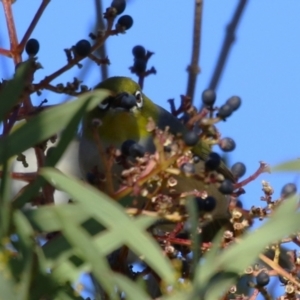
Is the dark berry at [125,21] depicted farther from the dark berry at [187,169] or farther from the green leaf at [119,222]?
the green leaf at [119,222]

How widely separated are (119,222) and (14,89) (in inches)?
7.2

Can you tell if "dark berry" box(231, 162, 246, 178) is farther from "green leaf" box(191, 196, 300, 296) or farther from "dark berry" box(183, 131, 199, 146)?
"green leaf" box(191, 196, 300, 296)

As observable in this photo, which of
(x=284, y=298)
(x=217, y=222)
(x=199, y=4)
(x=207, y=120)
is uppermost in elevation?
(x=199, y=4)

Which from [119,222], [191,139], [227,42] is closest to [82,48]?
[191,139]

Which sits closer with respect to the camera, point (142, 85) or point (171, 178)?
point (171, 178)

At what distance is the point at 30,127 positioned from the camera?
0.74m

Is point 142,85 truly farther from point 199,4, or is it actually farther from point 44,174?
point 44,174

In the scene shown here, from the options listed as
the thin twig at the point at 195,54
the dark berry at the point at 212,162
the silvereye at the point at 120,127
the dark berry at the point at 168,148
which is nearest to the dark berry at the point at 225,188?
the dark berry at the point at 212,162

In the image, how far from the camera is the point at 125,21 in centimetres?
127

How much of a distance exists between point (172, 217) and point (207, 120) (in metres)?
0.14

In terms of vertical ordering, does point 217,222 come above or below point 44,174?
above

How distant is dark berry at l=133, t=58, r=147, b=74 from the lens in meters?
1.38

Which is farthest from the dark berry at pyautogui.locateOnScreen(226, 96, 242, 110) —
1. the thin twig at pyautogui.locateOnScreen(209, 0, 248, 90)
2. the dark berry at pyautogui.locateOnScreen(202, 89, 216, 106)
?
the thin twig at pyautogui.locateOnScreen(209, 0, 248, 90)

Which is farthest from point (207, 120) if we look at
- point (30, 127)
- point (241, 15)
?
point (241, 15)
